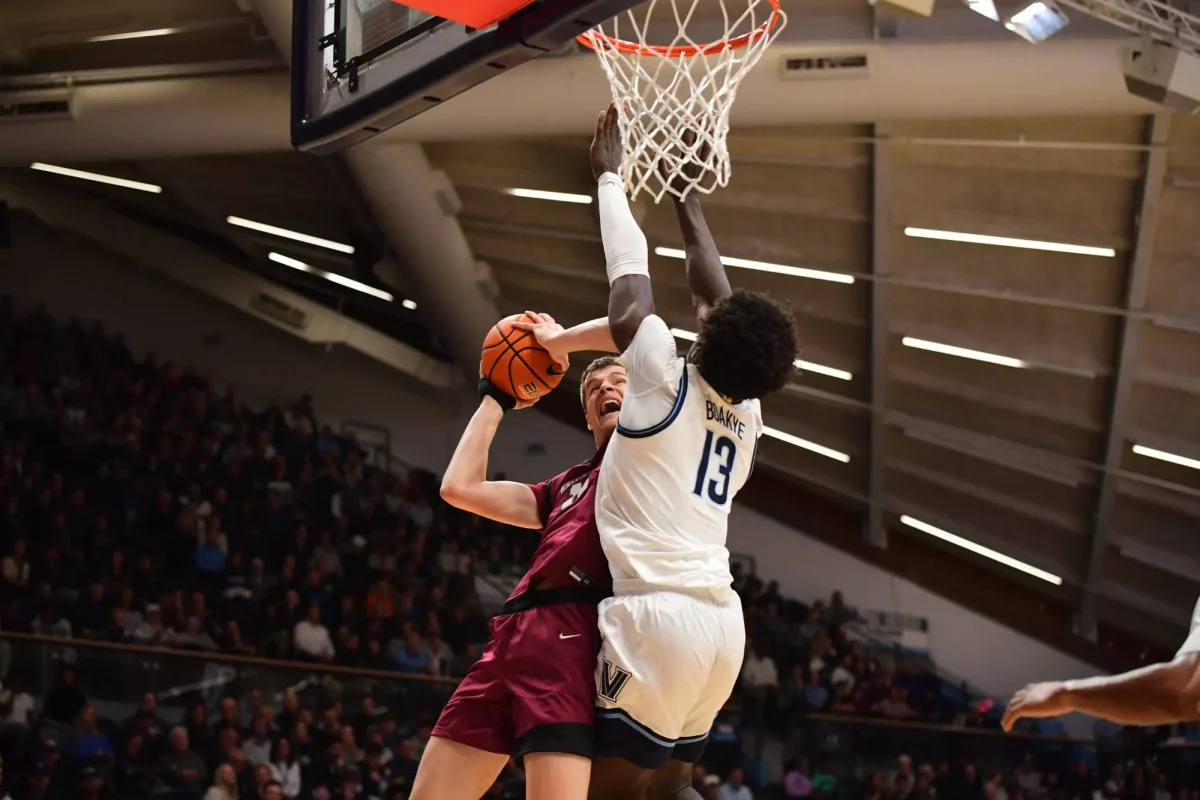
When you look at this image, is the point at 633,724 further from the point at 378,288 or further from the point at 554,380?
the point at 378,288

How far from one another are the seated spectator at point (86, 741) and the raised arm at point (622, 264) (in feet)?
25.0

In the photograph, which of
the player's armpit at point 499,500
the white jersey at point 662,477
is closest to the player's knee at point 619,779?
the white jersey at point 662,477

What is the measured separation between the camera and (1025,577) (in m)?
17.7

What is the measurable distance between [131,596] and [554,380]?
9730 millimetres

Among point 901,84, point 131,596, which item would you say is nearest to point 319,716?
point 131,596

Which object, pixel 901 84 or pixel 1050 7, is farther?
pixel 901 84

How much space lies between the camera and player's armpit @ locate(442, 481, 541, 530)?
4.18 meters

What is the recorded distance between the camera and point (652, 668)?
3547mm

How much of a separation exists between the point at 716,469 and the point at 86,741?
7.84m

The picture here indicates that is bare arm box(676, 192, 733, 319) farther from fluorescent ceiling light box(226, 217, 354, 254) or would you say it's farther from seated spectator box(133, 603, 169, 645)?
fluorescent ceiling light box(226, 217, 354, 254)

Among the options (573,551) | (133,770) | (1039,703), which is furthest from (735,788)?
(1039,703)

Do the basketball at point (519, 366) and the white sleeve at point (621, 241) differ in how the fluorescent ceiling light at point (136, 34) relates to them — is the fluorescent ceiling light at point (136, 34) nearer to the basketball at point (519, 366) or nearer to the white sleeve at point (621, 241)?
the basketball at point (519, 366)

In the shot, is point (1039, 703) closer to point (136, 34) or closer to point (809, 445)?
point (136, 34)

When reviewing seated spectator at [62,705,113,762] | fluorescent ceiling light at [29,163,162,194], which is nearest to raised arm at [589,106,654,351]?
seated spectator at [62,705,113,762]
